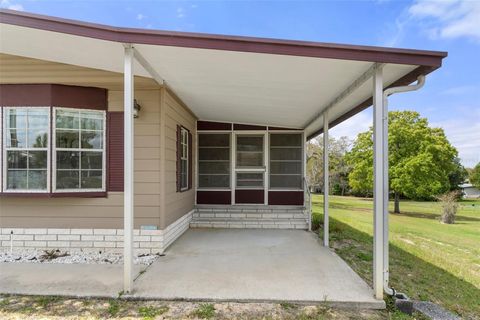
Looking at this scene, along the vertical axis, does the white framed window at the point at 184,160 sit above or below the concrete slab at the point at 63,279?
above

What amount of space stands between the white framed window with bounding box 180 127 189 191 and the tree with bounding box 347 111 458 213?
10307 millimetres

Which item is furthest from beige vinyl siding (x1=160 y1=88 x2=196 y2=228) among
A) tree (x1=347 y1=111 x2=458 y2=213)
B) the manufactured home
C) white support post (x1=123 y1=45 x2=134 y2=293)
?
tree (x1=347 y1=111 x2=458 y2=213)

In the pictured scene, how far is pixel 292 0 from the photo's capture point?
24.2ft

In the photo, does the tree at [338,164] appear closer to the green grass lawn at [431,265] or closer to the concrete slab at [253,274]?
the green grass lawn at [431,265]

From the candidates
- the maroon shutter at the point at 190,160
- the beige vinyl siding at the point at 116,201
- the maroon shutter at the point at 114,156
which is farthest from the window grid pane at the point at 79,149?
the maroon shutter at the point at 190,160

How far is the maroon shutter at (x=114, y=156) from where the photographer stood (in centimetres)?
441

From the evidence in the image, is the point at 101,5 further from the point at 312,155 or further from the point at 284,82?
the point at 312,155

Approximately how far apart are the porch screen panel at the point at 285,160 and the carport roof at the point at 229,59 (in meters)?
2.67

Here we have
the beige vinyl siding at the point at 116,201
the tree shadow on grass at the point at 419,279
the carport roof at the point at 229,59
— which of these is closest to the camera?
the carport roof at the point at 229,59

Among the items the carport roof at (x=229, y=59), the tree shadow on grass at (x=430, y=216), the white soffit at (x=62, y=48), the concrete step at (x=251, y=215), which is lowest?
the tree shadow on grass at (x=430, y=216)

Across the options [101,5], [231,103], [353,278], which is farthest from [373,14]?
[353,278]

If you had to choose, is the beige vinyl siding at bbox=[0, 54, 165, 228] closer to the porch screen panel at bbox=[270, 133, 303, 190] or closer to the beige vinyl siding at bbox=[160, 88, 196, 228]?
the beige vinyl siding at bbox=[160, 88, 196, 228]

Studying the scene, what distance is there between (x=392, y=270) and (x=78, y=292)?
4267 mm

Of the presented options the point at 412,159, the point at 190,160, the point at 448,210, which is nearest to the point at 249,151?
the point at 190,160
